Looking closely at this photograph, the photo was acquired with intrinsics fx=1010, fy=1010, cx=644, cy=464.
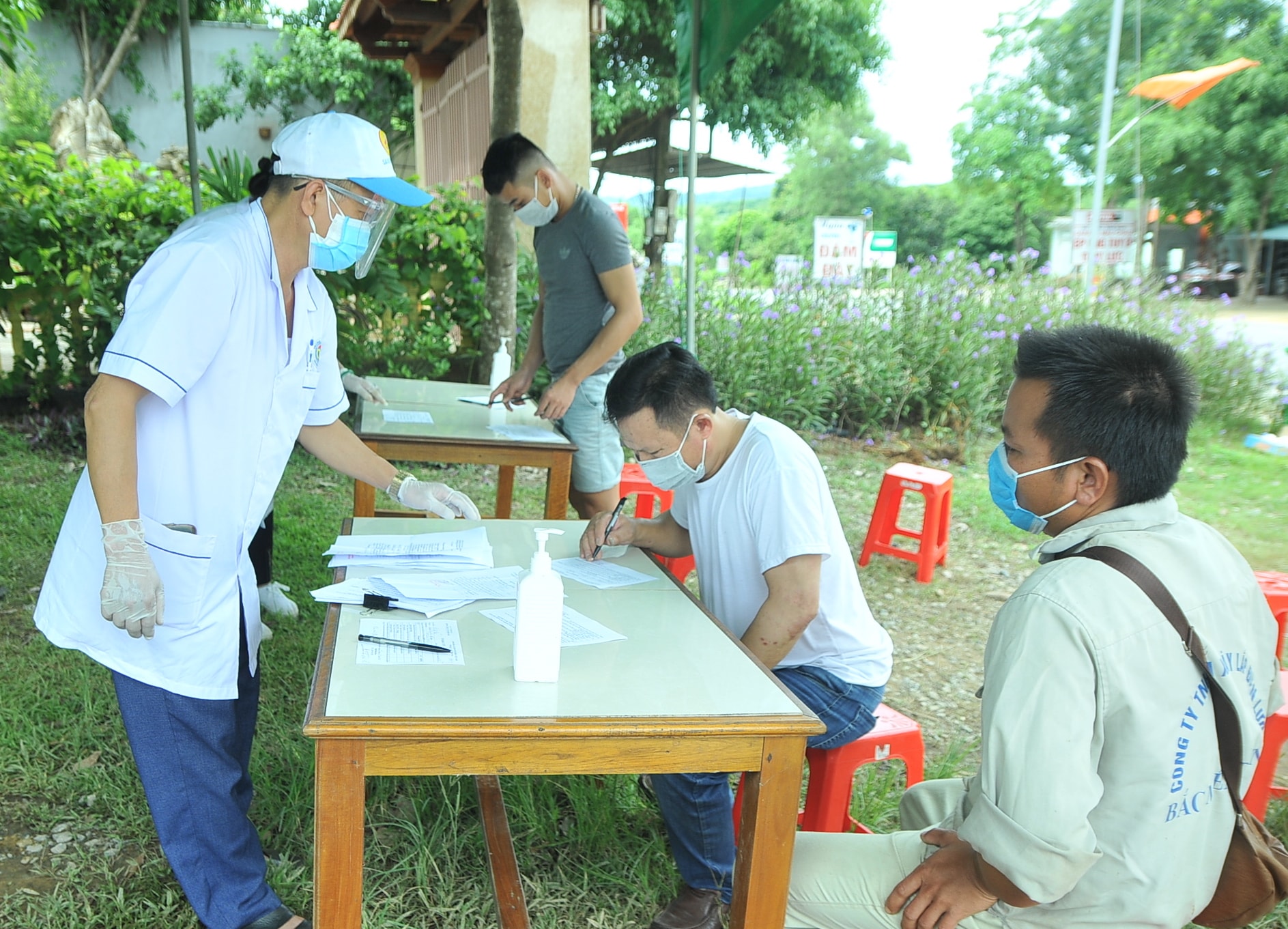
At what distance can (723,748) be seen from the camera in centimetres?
141

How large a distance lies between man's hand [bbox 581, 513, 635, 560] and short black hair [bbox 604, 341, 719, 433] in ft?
0.87

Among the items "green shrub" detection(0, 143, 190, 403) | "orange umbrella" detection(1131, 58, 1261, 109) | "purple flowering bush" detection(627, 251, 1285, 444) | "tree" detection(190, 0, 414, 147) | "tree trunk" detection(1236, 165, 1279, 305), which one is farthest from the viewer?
"tree trunk" detection(1236, 165, 1279, 305)

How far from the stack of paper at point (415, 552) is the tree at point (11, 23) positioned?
9.73ft

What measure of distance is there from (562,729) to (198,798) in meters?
0.91

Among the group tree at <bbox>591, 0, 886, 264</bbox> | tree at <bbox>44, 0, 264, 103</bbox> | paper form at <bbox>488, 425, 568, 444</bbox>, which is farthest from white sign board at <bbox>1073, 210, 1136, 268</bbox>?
tree at <bbox>44, 0, 264, 103</bbox>

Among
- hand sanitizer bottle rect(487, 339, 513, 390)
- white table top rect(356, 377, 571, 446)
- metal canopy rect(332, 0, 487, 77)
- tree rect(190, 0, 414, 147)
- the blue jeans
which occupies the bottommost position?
the blue jeans

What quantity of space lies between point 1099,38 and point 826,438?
57.1ft

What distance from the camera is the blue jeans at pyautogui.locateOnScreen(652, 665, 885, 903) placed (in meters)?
1.90

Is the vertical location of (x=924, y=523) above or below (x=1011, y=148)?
below

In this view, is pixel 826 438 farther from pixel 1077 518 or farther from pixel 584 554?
pixel 1077 518

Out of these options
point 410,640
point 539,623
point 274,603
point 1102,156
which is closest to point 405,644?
point 410,640

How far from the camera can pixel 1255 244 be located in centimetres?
1648

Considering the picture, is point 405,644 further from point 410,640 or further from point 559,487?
point 559,487

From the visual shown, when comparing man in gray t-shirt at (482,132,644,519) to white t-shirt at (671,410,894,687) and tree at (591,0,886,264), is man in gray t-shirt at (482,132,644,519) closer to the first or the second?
white t-shirt at (671,410,894,687)
